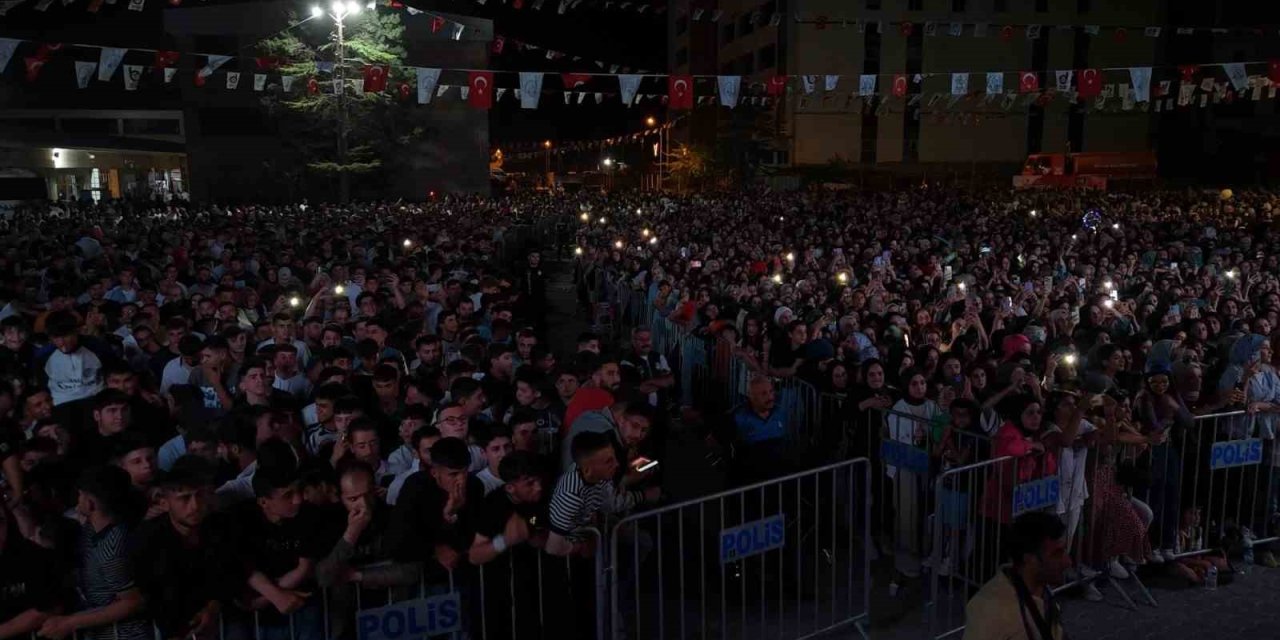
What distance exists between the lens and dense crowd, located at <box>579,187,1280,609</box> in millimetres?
5977

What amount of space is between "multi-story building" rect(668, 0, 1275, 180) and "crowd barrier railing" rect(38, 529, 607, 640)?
152 feet

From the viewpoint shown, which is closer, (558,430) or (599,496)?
(599,496)

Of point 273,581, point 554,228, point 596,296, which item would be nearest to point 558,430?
point 273,581

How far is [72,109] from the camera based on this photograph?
49.9 m

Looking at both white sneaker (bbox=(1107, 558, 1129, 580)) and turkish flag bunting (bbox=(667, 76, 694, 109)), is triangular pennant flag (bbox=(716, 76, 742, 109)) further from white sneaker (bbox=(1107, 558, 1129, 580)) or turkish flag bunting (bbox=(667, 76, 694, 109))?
white sneaker (bbox=(1107, 558, 1129, 580))

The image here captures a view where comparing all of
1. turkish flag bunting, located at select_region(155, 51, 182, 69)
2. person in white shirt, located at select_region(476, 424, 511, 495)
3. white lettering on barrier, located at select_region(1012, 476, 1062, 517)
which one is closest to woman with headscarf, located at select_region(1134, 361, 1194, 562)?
white lettering on barrier, located at select_region(1012, 476, 1062, 517)

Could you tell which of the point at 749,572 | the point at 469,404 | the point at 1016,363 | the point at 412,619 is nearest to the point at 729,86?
the point at 1016,363

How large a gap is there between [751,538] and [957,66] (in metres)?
51.5

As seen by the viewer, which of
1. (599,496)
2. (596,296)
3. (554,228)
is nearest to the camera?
(599,496)

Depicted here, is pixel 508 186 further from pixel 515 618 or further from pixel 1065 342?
pixel 515 618

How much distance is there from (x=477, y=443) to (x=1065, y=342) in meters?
6.47

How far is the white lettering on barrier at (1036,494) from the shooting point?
5.48 m

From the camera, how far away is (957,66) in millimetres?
51125

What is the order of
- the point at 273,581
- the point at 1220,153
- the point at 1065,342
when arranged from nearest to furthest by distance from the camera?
the point at 273,581
the point at 1065,342
the point at 1220,153
